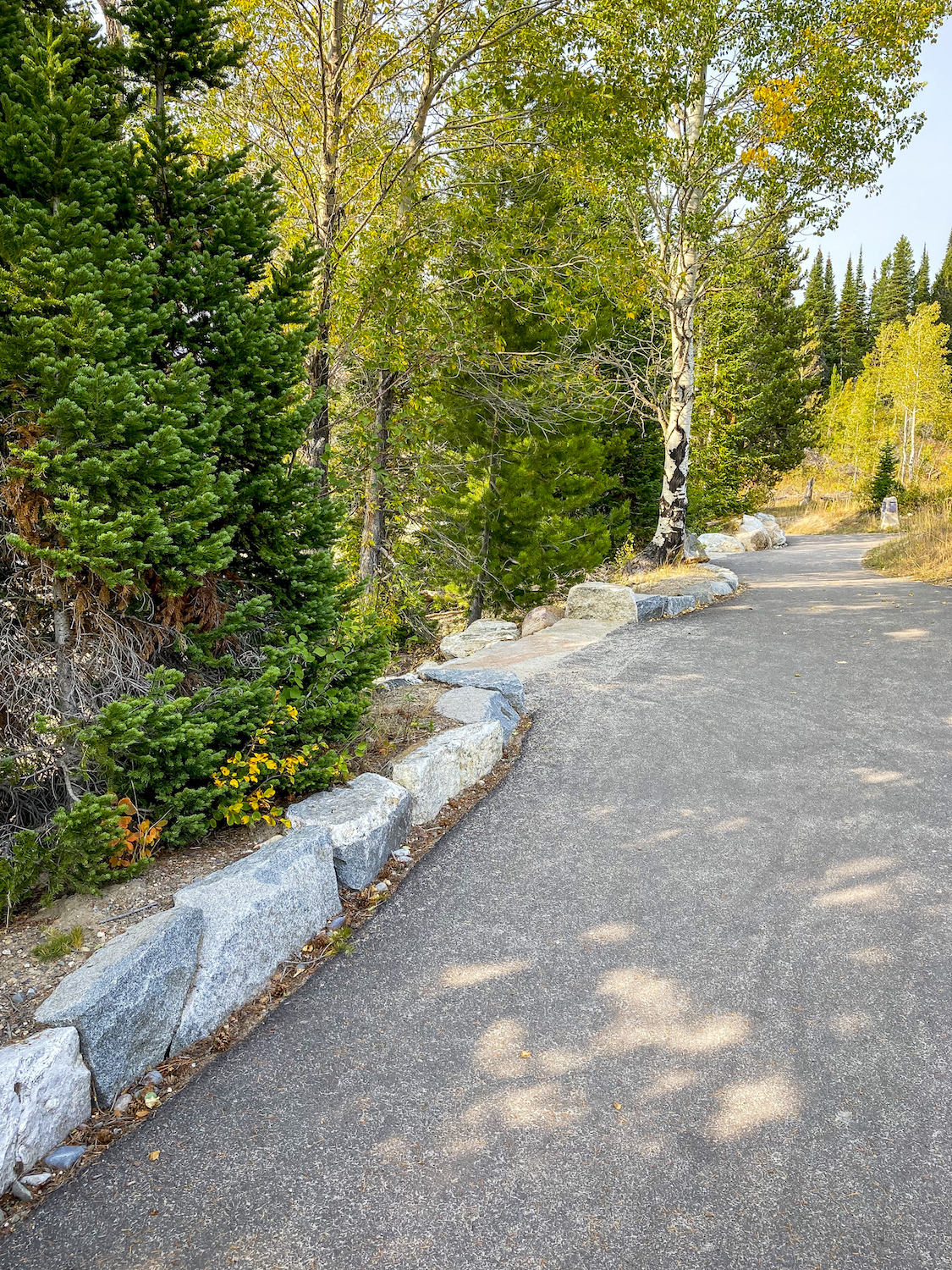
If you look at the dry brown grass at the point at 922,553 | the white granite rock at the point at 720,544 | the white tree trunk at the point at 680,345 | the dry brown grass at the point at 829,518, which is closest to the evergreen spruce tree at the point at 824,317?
the dry brown grass at the point at 829,518

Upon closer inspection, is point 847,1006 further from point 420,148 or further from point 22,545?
point 420,148

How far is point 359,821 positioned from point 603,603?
6.84 m

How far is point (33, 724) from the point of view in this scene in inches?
111

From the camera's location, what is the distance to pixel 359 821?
3764 mm

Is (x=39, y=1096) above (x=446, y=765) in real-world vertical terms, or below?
below

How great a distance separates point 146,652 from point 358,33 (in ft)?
19.7

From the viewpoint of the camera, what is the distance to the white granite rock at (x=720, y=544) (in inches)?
716

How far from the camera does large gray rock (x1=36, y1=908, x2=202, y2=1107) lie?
2393 mm

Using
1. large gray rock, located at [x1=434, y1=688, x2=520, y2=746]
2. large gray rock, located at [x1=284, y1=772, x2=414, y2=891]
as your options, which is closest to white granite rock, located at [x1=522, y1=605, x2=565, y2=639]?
large gray rock, located at [x1=434, y1=688, x2=520, y2=746]

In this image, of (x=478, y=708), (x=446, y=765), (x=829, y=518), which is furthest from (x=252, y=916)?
(x=829, y=518)

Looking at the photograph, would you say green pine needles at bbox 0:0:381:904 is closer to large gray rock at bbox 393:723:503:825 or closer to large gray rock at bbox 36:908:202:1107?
large gray rock at bbox 36:908:202:1107

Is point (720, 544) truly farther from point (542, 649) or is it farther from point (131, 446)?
point (131, 446)

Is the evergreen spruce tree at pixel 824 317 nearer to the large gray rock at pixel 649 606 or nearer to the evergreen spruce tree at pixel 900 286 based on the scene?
the evergreen spruce tree at pixel 900 286

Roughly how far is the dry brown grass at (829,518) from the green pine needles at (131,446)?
2490cm
